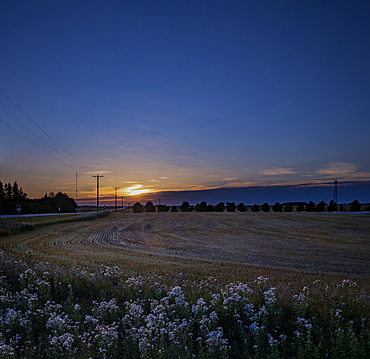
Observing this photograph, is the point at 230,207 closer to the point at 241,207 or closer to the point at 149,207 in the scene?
the point at 241,207

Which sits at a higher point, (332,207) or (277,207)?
(332,207)

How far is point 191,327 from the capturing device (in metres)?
5.33

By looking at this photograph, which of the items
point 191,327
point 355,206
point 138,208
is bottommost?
point 138,208

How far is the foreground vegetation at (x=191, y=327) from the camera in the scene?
4.58 metres

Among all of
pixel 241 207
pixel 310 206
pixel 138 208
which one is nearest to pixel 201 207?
pixel 241 207

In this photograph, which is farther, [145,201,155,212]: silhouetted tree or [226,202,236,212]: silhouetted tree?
[145,201,155,212]: silhouetted tree

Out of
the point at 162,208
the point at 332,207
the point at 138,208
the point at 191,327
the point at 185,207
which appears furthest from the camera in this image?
the point at 162,208

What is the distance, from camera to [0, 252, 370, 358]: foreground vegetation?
4.58 metres

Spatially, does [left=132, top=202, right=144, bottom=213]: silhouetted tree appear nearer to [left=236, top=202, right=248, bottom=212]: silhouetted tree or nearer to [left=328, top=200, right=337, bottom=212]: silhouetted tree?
[left=236, top=202, right=248, bottom=212]: silhouetted tree

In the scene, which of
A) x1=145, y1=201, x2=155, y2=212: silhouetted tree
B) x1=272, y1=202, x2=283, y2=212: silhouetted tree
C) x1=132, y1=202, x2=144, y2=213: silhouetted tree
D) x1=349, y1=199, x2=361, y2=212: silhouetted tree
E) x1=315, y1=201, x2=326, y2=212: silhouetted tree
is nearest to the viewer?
x1=349, y1=199, x2=361, y2=212: silhouetted tree

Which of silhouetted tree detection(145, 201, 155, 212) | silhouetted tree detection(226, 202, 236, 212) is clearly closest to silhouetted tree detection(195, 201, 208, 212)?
silhouetted tree detection(226, 202, 236, 212)

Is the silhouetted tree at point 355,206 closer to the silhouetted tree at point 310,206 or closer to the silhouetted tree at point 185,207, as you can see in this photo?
the silhouetted tree at point 310,206

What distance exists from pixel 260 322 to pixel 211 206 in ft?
332

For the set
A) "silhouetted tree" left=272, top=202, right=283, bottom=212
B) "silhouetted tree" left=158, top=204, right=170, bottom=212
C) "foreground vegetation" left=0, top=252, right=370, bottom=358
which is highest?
"foreground vegetation" left=0, top=252, right=370, bottom=358
